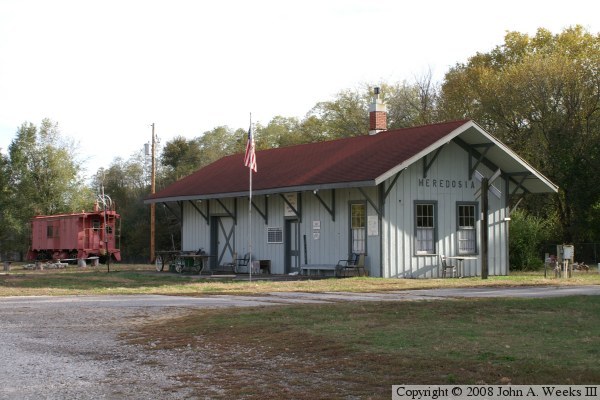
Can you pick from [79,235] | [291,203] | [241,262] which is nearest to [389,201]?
[291,203]

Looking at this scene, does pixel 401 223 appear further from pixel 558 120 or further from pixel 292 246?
pixel 558 120

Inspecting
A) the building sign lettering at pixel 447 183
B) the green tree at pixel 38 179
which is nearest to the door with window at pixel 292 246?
the building sign lettering at pixel 447 183

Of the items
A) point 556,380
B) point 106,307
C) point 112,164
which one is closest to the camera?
point 556,380

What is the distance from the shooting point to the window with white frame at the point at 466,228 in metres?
29.6

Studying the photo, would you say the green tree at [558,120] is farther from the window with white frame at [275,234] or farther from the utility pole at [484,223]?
the window with white frame at [275,234]

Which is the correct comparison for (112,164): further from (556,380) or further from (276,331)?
(556,380)

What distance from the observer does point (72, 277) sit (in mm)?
30172

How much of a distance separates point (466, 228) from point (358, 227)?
4017mm

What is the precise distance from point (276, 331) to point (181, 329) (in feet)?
5.55

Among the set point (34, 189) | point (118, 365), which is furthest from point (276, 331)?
point (34, 189)

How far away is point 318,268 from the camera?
28.8 metres

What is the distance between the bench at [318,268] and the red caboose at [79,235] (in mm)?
17167

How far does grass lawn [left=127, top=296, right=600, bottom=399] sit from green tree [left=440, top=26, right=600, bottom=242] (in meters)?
26.3

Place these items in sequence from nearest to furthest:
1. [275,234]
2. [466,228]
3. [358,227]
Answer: [358,227] < [466,228] < [275,234]
